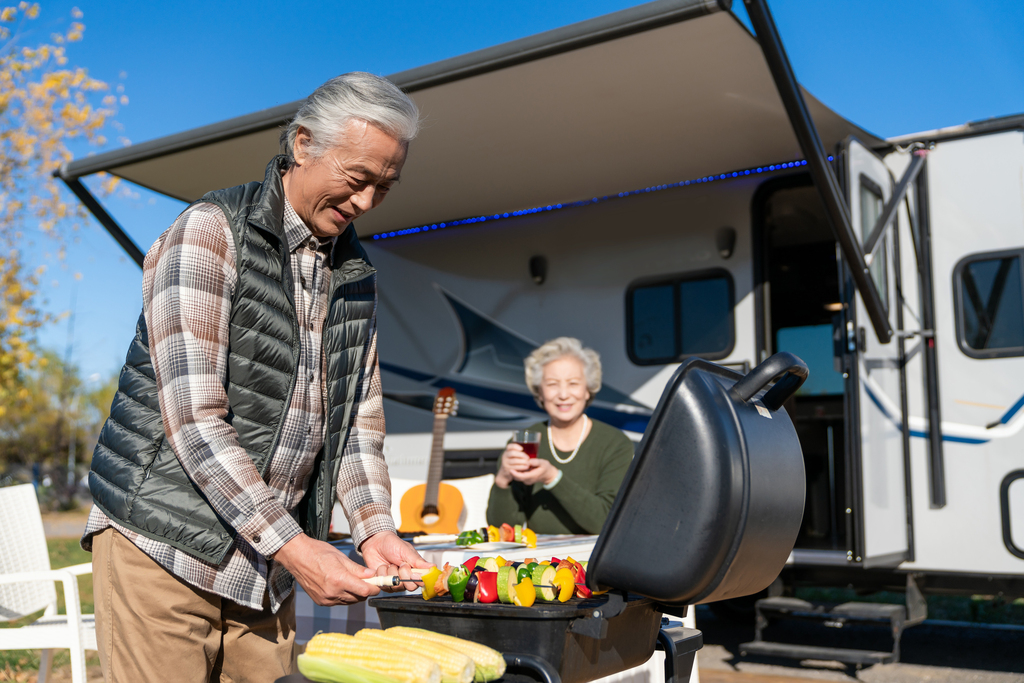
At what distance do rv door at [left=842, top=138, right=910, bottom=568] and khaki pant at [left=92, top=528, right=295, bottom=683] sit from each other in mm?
2854

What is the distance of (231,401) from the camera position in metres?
1.41

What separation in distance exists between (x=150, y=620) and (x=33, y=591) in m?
2.00

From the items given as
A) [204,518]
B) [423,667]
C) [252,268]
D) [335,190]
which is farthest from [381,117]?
[423,667]

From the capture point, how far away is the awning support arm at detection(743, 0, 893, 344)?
2779 millimetres

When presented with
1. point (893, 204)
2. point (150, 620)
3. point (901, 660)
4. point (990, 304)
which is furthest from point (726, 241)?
point (150, 620)

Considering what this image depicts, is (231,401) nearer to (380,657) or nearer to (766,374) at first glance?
(380,657)

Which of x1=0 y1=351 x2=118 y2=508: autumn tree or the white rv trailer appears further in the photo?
x1=0 y1=351 x2=118 y2=508: autumn tree

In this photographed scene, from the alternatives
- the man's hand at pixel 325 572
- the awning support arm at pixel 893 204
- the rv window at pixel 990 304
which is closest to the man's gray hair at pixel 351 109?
the man's hand at pixel 325 572

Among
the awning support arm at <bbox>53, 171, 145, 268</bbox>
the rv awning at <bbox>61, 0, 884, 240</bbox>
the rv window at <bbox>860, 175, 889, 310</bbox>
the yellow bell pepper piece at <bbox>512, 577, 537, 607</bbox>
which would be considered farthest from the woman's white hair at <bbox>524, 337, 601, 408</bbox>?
the awning support arm at <bbox>53, 171, 145, 268</bbox>

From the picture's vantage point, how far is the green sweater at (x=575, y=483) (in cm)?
301

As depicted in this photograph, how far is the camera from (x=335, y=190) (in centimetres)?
149

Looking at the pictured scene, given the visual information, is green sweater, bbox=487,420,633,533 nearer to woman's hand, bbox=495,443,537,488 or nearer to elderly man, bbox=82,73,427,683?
woman's hand, bbox=495,443,537,488

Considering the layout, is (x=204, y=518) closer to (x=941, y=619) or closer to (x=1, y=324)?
(x=941, y=619)

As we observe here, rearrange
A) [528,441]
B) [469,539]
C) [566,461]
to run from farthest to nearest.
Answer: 1. [566,461]
2. [528,441]
3. [469,539]
